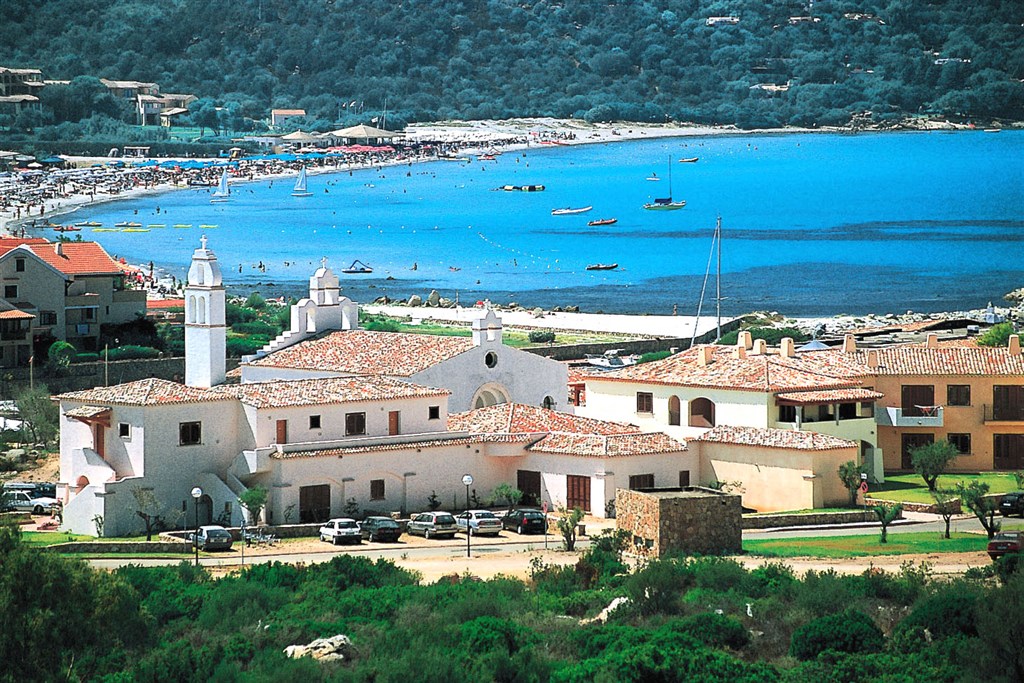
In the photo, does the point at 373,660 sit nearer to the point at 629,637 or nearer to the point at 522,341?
the point at 629,637

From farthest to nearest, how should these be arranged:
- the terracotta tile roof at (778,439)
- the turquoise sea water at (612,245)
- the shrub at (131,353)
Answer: the turquoise sea water at (612,245), the shrub at (131,353), the terracotta tile roof at (778,439)

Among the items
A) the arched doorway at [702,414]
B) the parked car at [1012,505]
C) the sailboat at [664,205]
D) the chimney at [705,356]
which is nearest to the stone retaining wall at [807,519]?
the parked car at [1012,505]

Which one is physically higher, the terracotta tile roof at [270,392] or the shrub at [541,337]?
the terracotta tile roof at [270,392]

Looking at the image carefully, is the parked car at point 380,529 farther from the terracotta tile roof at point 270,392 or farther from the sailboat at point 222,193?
the sailboat at point 222,193

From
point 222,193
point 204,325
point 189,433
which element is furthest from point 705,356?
point 222,193

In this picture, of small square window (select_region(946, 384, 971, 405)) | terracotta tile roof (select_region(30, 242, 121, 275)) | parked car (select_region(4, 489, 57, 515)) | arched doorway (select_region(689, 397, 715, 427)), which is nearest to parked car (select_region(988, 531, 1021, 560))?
arched doorway (select_region(689, 397, 715, 427))

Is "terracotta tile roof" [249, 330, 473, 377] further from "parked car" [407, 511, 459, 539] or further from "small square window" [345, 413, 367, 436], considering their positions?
"parked car" [407, 511, 459, 539]
